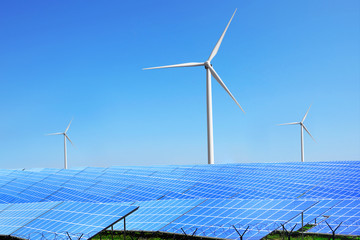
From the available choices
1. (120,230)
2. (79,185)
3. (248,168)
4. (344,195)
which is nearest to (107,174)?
(79,185)

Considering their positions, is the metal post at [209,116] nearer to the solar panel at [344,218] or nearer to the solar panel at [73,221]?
the solar panel at [344,218]

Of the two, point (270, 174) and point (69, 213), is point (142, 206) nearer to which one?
point (69, 213)

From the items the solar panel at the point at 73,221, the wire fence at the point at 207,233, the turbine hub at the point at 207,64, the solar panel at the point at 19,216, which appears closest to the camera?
the solar panel at the point at 73,221

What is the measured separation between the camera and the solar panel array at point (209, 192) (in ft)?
97.5

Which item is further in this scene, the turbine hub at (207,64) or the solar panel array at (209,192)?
the turbine hub at (207,64)

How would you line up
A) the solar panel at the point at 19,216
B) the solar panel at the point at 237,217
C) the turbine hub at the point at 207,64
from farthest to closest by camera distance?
the turbine hub at the point at 207,64, the solar panel at the point at 19,216, the solar panel at the point at 237,217

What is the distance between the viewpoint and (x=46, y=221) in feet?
92.4

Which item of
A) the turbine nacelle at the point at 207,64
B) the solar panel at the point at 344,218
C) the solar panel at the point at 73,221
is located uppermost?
the turbine nacelle at the point at 207,64

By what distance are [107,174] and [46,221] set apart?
131 feet

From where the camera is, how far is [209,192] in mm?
52000

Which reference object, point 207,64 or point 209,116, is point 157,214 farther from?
point 207,64

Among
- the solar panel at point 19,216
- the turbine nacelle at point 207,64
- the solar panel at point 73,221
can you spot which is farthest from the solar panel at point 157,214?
the turbine nacelle at point 207,64

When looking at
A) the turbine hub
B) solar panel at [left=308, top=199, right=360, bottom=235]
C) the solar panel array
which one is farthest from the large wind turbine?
solar panel at [left=308, top=199, right=360, bottom=235]

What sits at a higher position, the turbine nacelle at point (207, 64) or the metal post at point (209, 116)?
the turbine nacelle at point (207, 64)
